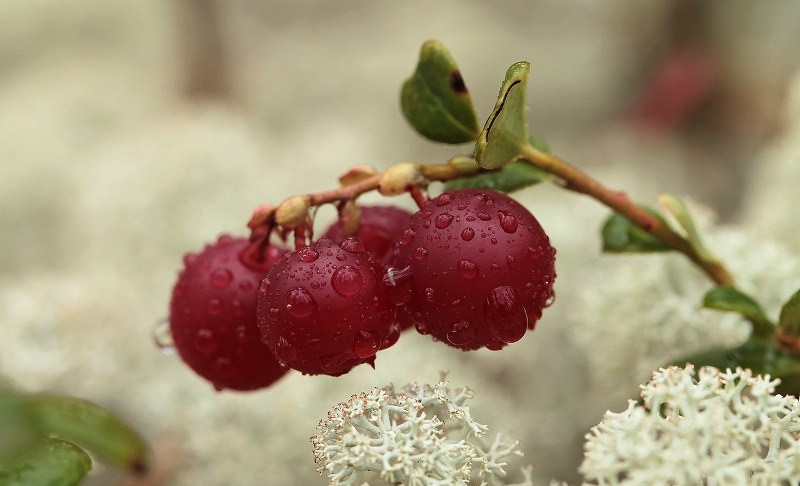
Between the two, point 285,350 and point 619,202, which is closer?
point 285,350

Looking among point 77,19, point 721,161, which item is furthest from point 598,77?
point 77,19

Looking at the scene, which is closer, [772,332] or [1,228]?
[772,332]

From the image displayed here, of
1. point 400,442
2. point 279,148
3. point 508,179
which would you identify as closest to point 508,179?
point 508,179

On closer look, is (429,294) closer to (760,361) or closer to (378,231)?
(378,231)

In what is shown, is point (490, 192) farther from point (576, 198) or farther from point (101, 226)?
point (101, 226)

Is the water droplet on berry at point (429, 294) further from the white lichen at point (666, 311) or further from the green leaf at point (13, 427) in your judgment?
the white lichen at point (666, 311)

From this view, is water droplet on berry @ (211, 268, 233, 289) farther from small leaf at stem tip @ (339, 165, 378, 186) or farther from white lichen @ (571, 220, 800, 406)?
white lichen @ (571, 220, 800, 406)
